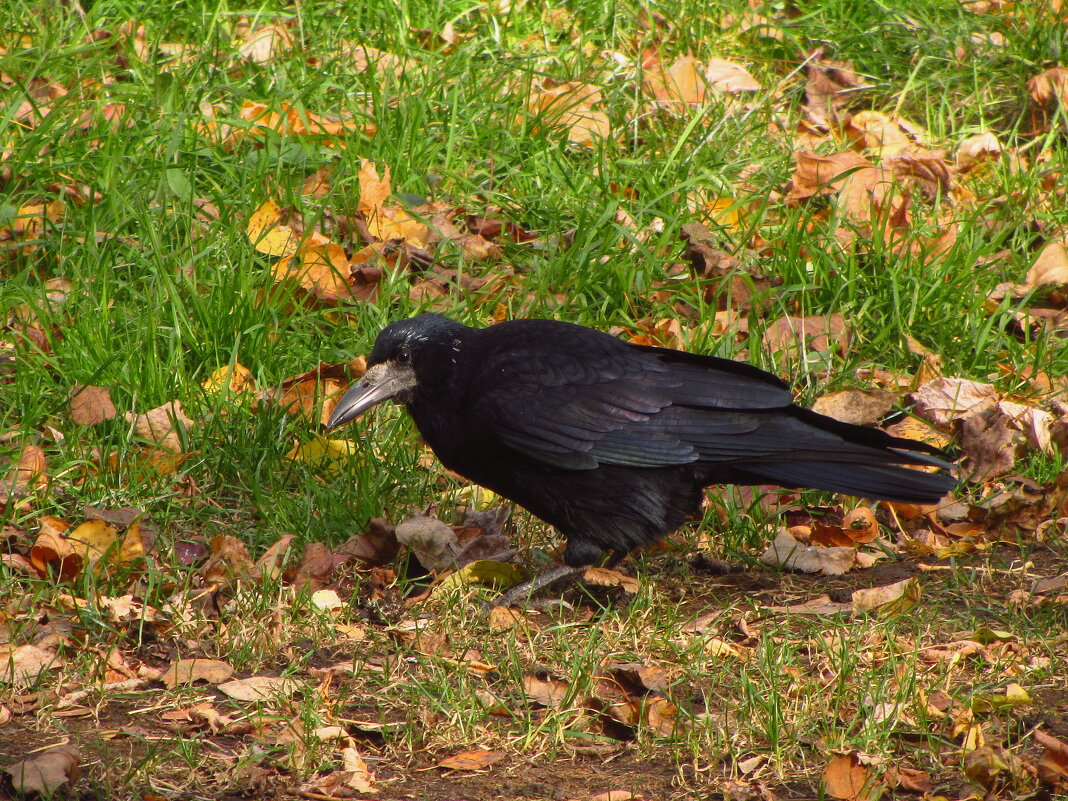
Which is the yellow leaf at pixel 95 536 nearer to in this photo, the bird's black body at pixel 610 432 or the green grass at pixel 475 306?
the green grass at pixel 475 306

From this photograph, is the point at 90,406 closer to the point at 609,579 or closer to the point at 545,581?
the point at 545,581

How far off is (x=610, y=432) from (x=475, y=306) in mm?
1531

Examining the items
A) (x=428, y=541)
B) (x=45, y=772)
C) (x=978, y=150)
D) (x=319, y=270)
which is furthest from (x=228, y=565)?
(x=978, y=150)

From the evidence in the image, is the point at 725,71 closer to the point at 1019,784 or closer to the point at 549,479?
the point at 549,479

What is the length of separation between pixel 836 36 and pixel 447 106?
2.44 meters

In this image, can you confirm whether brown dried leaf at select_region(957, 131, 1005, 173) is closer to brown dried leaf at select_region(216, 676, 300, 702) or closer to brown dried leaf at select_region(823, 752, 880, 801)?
Answer: brown dried leaf at select_region(823, 752, 880, 801)

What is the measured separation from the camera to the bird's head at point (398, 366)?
438 centimetres

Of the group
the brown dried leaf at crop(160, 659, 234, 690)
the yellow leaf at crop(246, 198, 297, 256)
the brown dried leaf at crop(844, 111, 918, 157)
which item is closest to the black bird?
the brown dried leaf at crop(160, 659, 234, 690)

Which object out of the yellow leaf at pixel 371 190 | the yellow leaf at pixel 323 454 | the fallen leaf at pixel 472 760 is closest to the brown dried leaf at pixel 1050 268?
the yellow leaf at pixel 371 190

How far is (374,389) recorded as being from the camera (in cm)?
439

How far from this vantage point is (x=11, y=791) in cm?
292

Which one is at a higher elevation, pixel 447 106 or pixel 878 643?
pixel 447 106

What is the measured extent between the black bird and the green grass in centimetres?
33

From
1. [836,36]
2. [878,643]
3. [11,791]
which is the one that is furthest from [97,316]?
[836,36]
